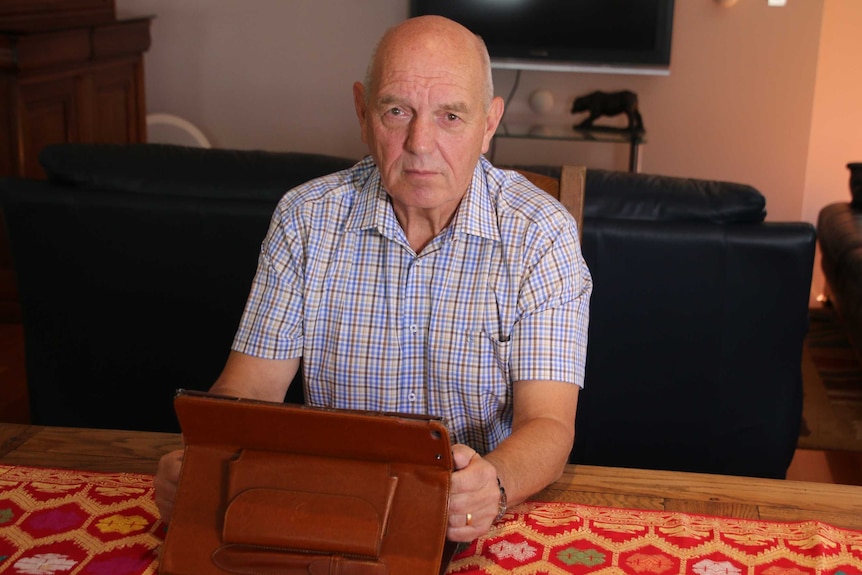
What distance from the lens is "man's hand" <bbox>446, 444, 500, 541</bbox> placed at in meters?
0.98

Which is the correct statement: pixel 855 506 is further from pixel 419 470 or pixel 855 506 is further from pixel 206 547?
pixel 206 547

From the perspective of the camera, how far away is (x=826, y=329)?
4020mm

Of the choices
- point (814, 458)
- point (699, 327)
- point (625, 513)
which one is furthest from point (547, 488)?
point (814, 458)

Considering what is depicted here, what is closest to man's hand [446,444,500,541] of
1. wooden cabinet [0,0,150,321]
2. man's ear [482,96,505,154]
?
man's ear [482,96,505,154]

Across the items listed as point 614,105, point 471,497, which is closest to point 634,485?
point 471,497

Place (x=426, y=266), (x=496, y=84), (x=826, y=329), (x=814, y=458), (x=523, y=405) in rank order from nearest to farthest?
1. (x=523, y=405)
2. (x=426, y=266)
3. (x=814, y=458)
4. (x=826, y=329)
5. (x=496, y=84)

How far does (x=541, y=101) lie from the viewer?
15.6 ft

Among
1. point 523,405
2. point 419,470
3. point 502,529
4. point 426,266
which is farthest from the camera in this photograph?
point 426,266

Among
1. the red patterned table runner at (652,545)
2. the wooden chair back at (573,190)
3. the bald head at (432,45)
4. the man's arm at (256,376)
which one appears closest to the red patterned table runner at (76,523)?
the man's arm at (256,376)

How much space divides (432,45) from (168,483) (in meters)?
0.66

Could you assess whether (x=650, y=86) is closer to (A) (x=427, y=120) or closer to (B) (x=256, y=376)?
(A) (x=427, y=120)

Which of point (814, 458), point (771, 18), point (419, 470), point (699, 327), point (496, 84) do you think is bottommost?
point (814, 458)

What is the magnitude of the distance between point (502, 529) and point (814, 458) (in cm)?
204

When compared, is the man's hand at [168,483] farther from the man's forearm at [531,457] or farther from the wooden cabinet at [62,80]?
the wooden cabinet at [62,80]
